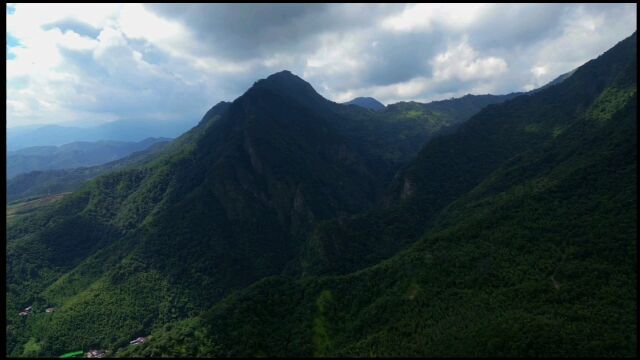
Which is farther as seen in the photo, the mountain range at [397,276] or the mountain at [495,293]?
the mountain range at [397,276]

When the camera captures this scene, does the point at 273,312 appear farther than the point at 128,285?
No

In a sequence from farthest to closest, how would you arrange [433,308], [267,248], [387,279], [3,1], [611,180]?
[267,248] → [611,180] → [387,279] → [433,308] → [3,1]

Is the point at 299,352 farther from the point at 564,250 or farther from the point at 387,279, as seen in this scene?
the point at 564,250

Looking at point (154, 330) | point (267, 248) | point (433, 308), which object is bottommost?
point (154, 330)

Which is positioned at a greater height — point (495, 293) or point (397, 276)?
point (495, 293)

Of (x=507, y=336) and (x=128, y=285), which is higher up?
(x=507, y=336)

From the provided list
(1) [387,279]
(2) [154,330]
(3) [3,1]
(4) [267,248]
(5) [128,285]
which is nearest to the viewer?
(3) [3,1]

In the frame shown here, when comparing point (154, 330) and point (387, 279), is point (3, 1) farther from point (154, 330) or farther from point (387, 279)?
point (154, 330)

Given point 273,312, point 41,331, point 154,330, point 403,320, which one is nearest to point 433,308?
point 403,320

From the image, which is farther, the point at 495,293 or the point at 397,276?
the point at 397,276

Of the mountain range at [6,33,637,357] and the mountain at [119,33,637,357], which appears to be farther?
the mountain range at [6,33,637,357]
